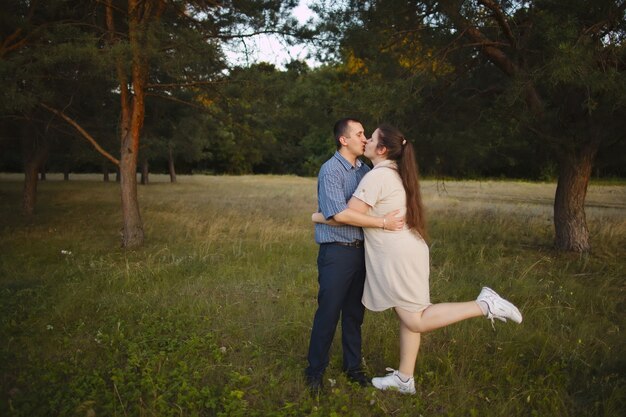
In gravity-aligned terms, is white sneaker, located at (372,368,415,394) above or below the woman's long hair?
below

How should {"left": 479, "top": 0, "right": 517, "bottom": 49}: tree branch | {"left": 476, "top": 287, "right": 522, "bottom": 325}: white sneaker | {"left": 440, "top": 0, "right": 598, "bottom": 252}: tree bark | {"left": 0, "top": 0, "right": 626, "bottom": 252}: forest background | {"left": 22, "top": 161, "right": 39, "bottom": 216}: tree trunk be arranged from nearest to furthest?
{"left": 476, "top": 287, "right": 522, "bottom": 325}: white sneaker
{"left": 479, "top": 0, "right": 517, "bottom": 49}: tree branch
{"left": 0, "top": 0, "right": 626, "bottom": 252}: forest background
{"left": 440, "top": 0, "right": 598, "bottom": 252}: tree bark
{"left": 22, "top": 161, "right": 39, "bottom": 216}: tree trunk

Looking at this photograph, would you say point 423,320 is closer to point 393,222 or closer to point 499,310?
point 499,310

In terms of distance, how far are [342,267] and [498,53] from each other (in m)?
6.41

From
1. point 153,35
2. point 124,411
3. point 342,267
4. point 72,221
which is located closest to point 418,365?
point 342,267

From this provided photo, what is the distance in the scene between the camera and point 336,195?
3.33 metres

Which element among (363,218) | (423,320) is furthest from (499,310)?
(363,218)

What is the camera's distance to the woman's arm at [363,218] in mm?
3215

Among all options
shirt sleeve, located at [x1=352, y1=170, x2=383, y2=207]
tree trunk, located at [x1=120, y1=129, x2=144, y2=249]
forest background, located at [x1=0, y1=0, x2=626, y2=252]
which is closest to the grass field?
tree trunk, located at [x1=120, y1=129, x2=144, y2=249]

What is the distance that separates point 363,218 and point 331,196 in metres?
0.28

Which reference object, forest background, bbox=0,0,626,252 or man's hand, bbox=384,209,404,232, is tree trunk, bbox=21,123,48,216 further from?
man's hand, bbox=384,209,404,232

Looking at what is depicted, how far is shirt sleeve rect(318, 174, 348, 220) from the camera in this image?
329 cm

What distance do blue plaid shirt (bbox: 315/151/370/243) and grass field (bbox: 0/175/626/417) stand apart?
1132 mm

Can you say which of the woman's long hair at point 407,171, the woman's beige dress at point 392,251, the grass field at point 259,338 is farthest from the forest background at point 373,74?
the woman's beige dress at point 392,251

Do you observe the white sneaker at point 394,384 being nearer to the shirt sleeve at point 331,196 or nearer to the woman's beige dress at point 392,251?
the woman's beige dress at point 392,251
